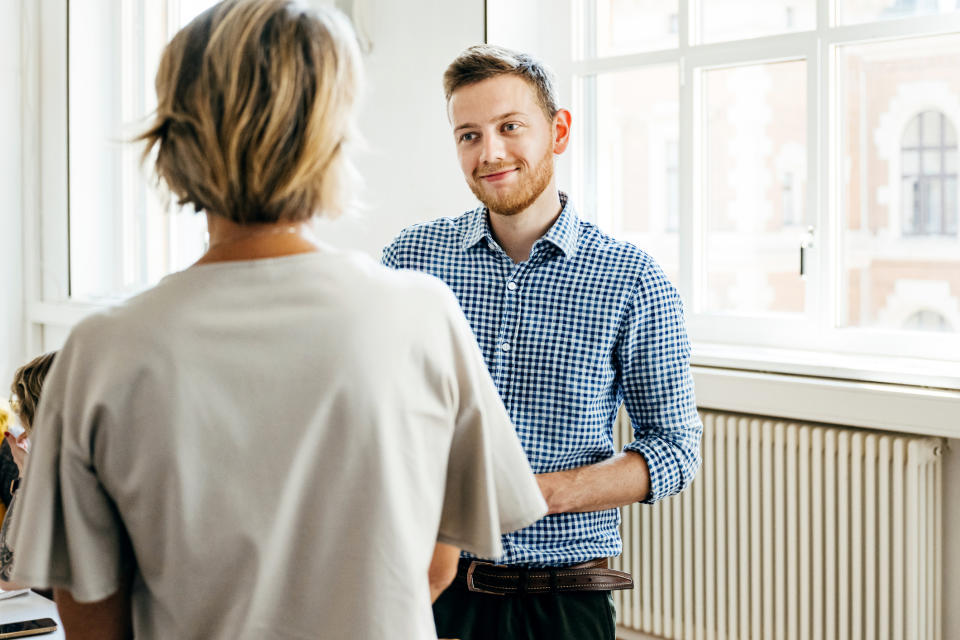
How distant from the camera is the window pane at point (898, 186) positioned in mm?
2607

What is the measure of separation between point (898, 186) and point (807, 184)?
0.25 metres

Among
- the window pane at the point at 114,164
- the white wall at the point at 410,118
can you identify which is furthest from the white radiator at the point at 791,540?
the window pane at the point at 114,164

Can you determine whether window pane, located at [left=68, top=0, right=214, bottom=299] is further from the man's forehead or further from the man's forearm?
the man's forearm

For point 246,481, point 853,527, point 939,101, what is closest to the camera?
point 246,481

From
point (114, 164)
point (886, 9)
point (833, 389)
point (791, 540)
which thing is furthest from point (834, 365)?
point (114, 164)

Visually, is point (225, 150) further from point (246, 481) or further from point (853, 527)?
point (853, 527)

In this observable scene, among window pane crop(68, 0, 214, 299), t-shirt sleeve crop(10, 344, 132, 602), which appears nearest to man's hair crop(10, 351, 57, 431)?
t-shirt sleeve crop(10, 344, 132, 602)

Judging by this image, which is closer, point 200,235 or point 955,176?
point 955,176

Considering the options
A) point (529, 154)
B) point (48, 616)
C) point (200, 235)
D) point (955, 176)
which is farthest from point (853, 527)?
point (200, 235)

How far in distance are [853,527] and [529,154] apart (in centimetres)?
141

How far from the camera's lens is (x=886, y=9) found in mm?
2648

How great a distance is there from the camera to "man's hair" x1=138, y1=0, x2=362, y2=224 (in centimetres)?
82

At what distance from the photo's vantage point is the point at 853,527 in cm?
245

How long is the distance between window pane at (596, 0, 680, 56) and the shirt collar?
154 centimetres
